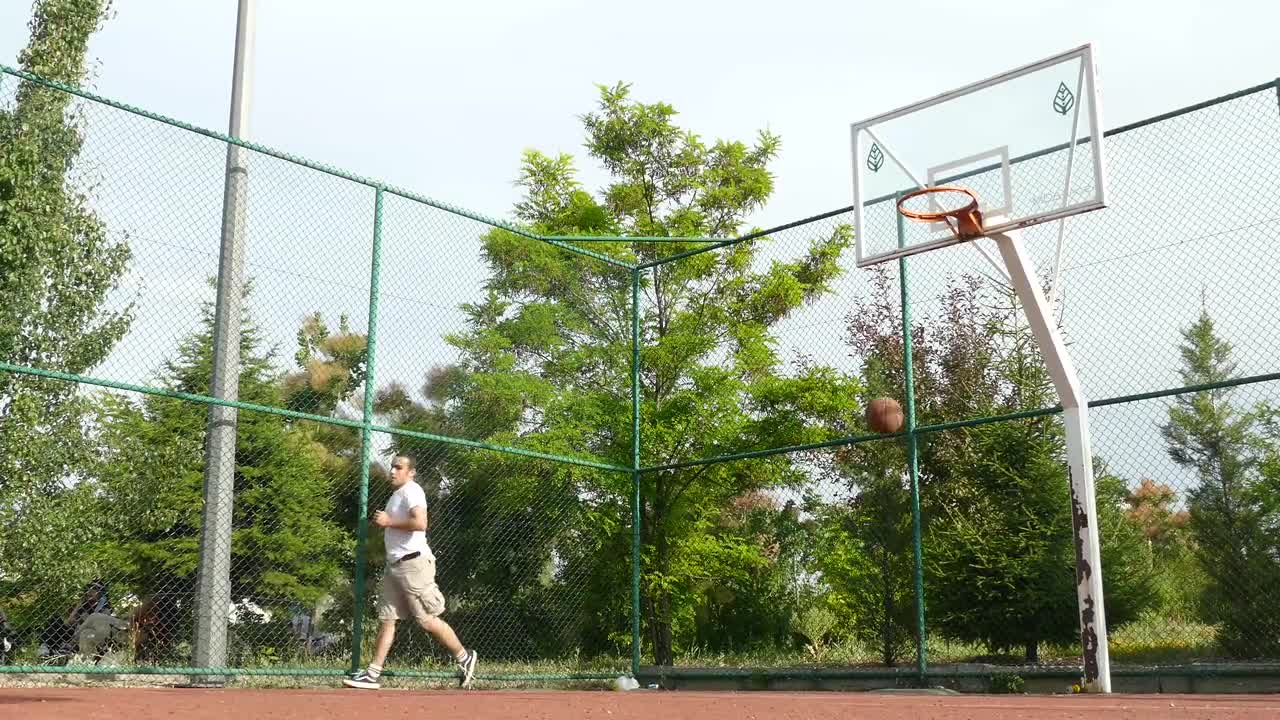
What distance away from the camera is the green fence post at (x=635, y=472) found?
28.4ft

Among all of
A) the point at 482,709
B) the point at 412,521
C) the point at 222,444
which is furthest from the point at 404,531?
the point at 482,709

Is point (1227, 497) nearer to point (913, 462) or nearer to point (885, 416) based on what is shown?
point (913, 462)

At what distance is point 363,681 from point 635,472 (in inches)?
118

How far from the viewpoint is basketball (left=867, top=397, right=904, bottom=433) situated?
768cm

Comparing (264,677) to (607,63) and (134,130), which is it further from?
(607,63)

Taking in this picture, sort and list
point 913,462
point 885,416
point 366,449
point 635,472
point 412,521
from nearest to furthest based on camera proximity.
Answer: point 412,521, point 366,449, point 913,462, point 885,416, point 635,472

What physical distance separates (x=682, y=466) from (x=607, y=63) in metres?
7.17

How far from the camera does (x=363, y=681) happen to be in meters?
6.59

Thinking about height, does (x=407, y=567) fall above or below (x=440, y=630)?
above

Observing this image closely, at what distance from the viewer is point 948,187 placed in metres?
6.62

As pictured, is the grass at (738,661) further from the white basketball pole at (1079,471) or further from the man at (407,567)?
the white basketball pole at (1079,471)

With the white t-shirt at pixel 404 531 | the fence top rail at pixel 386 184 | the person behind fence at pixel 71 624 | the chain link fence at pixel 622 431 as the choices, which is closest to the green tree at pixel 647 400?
the chain link fence at pixel 622 431

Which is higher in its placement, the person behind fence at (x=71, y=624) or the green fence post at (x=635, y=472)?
the green fence post at (x=635, y=472)

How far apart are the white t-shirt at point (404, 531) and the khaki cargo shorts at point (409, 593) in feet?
0.21
